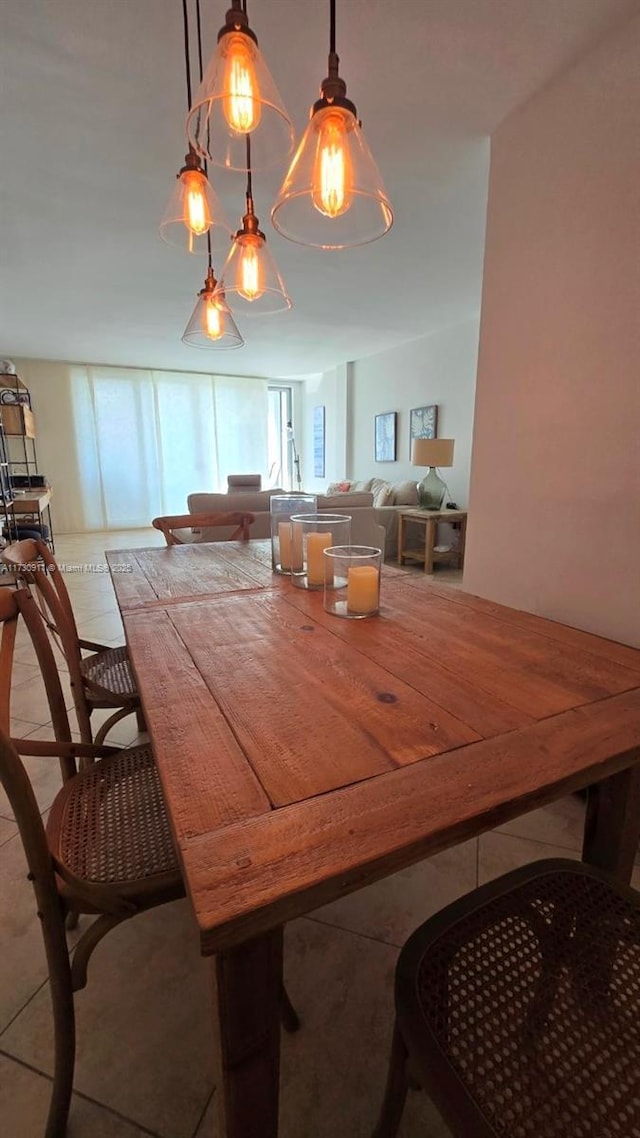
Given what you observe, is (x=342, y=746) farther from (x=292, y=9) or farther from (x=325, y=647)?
(x=292, y=9)

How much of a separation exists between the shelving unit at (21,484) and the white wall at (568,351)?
4476mm

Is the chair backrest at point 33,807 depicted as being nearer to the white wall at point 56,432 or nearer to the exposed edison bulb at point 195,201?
the exposed edison bulb at point 195,201

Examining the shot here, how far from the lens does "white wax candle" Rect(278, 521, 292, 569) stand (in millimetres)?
1517

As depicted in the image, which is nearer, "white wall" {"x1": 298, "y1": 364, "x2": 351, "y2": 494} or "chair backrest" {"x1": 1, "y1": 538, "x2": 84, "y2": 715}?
"chair backrest" {"x1": 1, "y1": 538, "x2": 84, "y2": 715}

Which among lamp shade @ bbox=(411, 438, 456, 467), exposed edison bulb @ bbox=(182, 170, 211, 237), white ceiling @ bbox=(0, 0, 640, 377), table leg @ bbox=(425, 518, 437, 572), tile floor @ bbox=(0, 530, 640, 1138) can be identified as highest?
white ceiling @ bbox=(0, 0, 640, 377)

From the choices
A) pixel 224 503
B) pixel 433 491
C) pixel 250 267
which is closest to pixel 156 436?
pixel 224 503

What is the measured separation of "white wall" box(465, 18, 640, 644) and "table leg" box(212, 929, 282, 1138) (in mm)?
1484

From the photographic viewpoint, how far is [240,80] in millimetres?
919

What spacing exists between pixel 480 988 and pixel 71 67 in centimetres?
269

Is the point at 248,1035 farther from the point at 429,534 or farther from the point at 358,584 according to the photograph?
the point at 429,534

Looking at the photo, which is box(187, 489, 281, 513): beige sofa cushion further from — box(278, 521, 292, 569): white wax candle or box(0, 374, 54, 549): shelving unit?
box(278, 521, 292, 569): white wax candle

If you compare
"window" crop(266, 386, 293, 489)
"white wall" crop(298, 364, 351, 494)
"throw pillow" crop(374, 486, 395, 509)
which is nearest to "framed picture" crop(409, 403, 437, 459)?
"throw pillow" crop(374, 486, 395, 509)

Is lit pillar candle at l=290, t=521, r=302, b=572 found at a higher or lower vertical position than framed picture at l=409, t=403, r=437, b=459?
lower

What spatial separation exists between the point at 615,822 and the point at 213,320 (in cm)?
209
